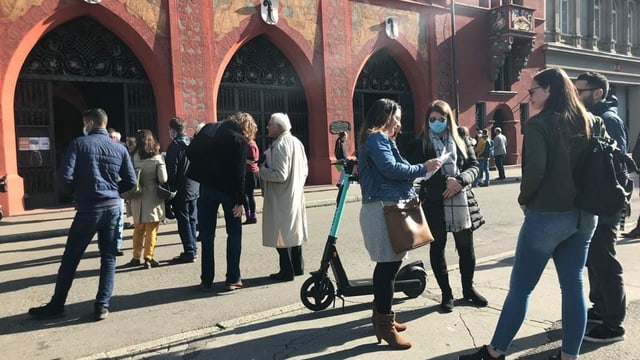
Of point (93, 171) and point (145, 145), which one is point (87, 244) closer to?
point (93, 171)

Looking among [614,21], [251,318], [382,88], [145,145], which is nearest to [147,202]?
[145,145]

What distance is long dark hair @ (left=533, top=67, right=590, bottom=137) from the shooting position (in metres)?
3.12

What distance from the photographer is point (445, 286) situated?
15.0 feet

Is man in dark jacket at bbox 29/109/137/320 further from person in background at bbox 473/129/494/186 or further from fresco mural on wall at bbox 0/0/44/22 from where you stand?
person in background at bbox 473/129/494/186

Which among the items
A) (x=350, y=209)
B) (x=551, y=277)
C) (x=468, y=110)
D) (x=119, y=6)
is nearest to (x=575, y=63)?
(x=468, y=110)

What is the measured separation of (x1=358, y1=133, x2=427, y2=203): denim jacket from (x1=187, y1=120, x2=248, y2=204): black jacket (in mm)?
1914

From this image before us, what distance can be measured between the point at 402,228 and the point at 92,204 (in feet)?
9.39

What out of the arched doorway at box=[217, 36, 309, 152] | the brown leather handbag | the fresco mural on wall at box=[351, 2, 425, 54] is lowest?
the brown leather handbag

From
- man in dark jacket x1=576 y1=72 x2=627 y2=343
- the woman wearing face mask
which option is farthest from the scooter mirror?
man in dark jacket x1=576 y1=72 x2=627 y2=343

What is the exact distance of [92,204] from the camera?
4.68m

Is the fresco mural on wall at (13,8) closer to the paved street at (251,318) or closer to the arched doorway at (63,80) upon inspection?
the arched doorway at (63,80)

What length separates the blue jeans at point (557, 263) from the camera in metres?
3.15

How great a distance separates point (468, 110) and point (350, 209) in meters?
11.9

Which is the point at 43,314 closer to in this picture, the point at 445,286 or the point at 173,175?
the point at 173,175
